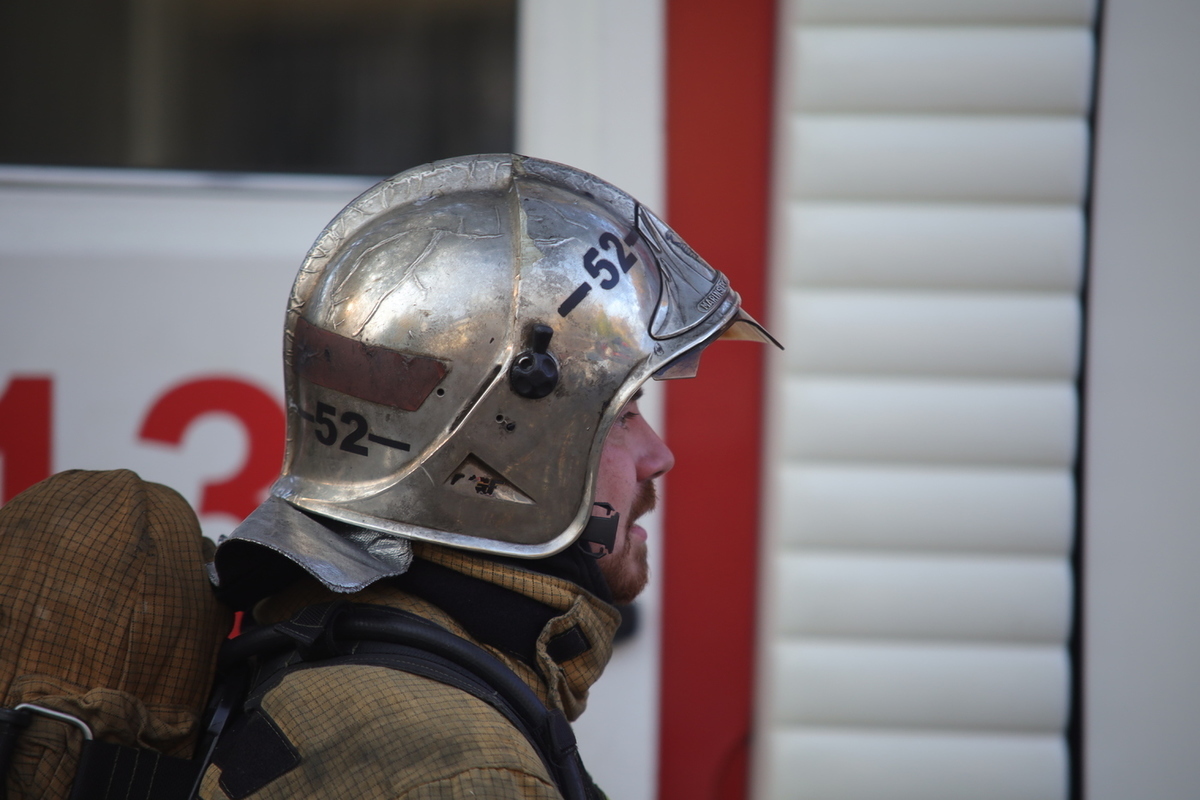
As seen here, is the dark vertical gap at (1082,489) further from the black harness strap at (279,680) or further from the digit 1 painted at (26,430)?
the digit 1 painted at (26,430)

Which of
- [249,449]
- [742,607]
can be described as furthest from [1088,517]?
Answer: [249,449]

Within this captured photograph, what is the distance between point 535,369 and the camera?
125cm

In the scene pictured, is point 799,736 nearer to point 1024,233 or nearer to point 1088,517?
point 1088,517

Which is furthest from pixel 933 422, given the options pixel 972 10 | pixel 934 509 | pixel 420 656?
pixel 420 656

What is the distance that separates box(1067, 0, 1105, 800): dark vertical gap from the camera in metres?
2.27

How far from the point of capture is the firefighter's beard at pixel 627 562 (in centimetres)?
137

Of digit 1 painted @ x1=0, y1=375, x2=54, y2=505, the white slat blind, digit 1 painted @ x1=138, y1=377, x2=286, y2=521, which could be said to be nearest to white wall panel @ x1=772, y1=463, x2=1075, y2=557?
the white slat blind

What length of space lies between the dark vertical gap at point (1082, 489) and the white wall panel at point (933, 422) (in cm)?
5

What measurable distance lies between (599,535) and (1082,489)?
145cm

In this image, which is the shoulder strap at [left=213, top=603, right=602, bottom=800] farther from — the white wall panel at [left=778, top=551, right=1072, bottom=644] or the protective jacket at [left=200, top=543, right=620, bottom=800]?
the white wall panel at [left=778, top=551, right=1072, bottom=644]

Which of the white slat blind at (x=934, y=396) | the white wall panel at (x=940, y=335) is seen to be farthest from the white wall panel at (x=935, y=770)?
the white wall panel at (x=940, y=335)

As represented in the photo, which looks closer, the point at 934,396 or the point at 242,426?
the point at 934,396

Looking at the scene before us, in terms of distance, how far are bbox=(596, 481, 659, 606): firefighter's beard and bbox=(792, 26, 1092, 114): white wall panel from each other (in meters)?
1.28

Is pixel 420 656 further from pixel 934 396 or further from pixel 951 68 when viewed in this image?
pixel 951 68
